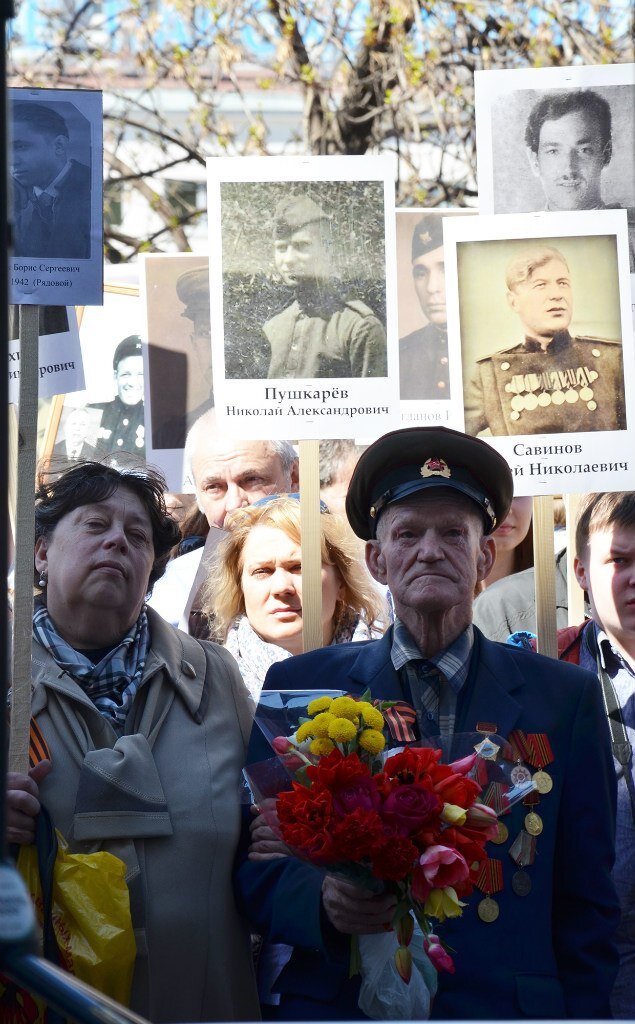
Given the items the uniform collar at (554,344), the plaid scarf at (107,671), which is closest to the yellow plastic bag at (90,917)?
the plaid scarf at (107,671)

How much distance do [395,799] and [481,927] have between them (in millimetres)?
539

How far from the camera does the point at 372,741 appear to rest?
89.6 inches

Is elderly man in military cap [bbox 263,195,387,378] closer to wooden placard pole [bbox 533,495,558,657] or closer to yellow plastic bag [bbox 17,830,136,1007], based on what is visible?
wooden placard pole [bbox 533,495,558,657]

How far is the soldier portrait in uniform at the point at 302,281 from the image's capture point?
3.45m

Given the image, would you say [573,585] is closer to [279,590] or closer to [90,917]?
[279,590]

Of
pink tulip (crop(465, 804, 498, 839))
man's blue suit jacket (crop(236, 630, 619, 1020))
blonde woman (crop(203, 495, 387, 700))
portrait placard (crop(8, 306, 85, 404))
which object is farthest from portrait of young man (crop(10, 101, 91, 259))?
pink tulip (crop(465, 804, 498, 839))

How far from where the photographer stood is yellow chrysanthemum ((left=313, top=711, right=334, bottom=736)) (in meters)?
2.30

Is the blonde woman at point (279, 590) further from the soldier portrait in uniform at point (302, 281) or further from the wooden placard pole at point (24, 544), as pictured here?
the wooden placard pole at point (24, 544)

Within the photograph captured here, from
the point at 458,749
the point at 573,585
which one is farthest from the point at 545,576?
the point at 458,749

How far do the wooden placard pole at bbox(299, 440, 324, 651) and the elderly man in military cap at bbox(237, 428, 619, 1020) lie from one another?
0.34m

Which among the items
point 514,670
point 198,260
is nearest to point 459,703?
point 514,670

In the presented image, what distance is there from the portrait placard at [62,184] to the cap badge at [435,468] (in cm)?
93

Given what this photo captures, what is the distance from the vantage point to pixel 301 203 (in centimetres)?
348

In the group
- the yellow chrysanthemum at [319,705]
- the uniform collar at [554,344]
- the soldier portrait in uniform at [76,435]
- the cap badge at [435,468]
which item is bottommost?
the yellow chrysanthemum at [319,705]
